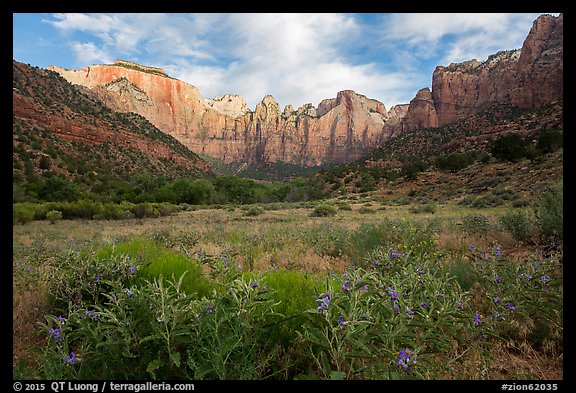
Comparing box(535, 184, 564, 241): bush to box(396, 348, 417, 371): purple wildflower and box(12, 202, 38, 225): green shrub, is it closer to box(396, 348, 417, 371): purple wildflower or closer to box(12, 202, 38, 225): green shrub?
box(396, 348, 417, 371): purple wildflower

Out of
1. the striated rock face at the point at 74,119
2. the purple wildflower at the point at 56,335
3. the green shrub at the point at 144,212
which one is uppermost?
the striated rock face at the point at 74,119

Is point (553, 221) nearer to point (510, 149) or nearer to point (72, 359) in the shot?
point (72, 359)

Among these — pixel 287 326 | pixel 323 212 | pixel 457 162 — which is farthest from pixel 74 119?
pixel 457 162

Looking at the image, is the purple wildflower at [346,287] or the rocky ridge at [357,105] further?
the rocky ridge at [357,105]

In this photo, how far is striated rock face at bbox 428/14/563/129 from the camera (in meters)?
67.6

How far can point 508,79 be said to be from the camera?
88.0 meters

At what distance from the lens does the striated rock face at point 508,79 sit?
67.6 m

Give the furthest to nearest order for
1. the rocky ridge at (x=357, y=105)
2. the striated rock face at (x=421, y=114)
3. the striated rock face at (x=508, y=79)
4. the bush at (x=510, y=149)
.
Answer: the striated rock face at (x=421, y=114), the rocky ridge at (x=357, y=105), the striated rock face at (x=508, y=79), the bush at (x=510, y=149)

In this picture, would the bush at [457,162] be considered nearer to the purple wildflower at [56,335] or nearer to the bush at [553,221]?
the bush at [553,221]

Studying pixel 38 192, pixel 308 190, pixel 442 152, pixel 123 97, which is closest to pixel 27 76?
pixel 38 192

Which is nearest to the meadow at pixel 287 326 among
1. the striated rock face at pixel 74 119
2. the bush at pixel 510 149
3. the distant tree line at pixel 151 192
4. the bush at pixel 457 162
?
the distant tree line at pixel 151 192

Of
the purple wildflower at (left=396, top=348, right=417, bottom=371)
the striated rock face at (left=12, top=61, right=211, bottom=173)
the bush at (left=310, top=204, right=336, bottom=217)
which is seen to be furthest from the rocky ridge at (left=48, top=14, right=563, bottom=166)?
the striated rock face at (left=12, top=61, right=211, bottom=173)

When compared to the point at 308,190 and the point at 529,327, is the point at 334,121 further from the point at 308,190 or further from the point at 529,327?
the point at 529,327
